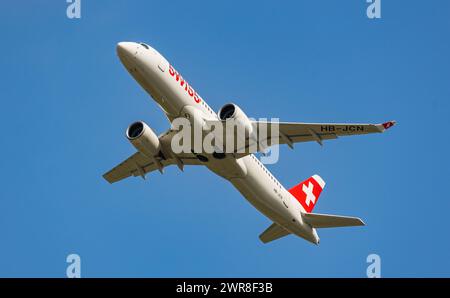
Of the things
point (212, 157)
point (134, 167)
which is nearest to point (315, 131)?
point (212, 157)

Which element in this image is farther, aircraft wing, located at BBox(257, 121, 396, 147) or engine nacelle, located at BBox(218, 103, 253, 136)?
aircraft wing, located at BBox(257, 121, 396, 147)

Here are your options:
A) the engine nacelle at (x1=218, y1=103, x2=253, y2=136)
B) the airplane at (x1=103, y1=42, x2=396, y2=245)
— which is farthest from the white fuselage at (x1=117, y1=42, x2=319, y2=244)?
the engine nacelle at (x1=218, y1=103, x2=253, y2=136)

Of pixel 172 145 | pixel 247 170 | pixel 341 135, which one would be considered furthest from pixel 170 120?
pixel 341 135

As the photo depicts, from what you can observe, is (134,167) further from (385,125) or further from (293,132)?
(385,125)

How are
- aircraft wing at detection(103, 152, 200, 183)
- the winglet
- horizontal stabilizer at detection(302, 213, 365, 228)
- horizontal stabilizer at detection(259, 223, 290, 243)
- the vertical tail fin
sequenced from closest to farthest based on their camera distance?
1. the winglet
2. horizontal stabilizer at detection(302, 213, 365, 228)
3. aircraft wing at detection(103, 152, 200, 183)
4. horizontal stabilizer at detection(259, 223, 290, 243)
5. the vertical tail fin

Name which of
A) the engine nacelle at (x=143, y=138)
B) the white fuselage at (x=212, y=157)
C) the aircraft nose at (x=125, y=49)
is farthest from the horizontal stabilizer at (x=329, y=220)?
the aircraft nose at (x=125, y=49)

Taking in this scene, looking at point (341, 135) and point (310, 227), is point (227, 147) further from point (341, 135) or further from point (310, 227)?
point (310, 227)

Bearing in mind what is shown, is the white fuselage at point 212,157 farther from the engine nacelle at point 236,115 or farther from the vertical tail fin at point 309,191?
the vertical tail fin at point 309,191

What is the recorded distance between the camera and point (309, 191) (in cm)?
4972

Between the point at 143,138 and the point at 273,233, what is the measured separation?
1231 centimetres

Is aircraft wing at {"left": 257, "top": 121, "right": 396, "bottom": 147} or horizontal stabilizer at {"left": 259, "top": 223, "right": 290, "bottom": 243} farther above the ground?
aircraft wing at {"left": 257, "top": 121, "right": 396, "bottom": 147}

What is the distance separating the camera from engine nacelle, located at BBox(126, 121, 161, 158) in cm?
4028

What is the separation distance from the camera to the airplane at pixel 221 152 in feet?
124

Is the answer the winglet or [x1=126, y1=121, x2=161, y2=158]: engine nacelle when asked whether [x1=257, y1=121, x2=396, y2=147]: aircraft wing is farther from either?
[x1=126, y1=121, x2=161, y2=158]: engine nacelle
